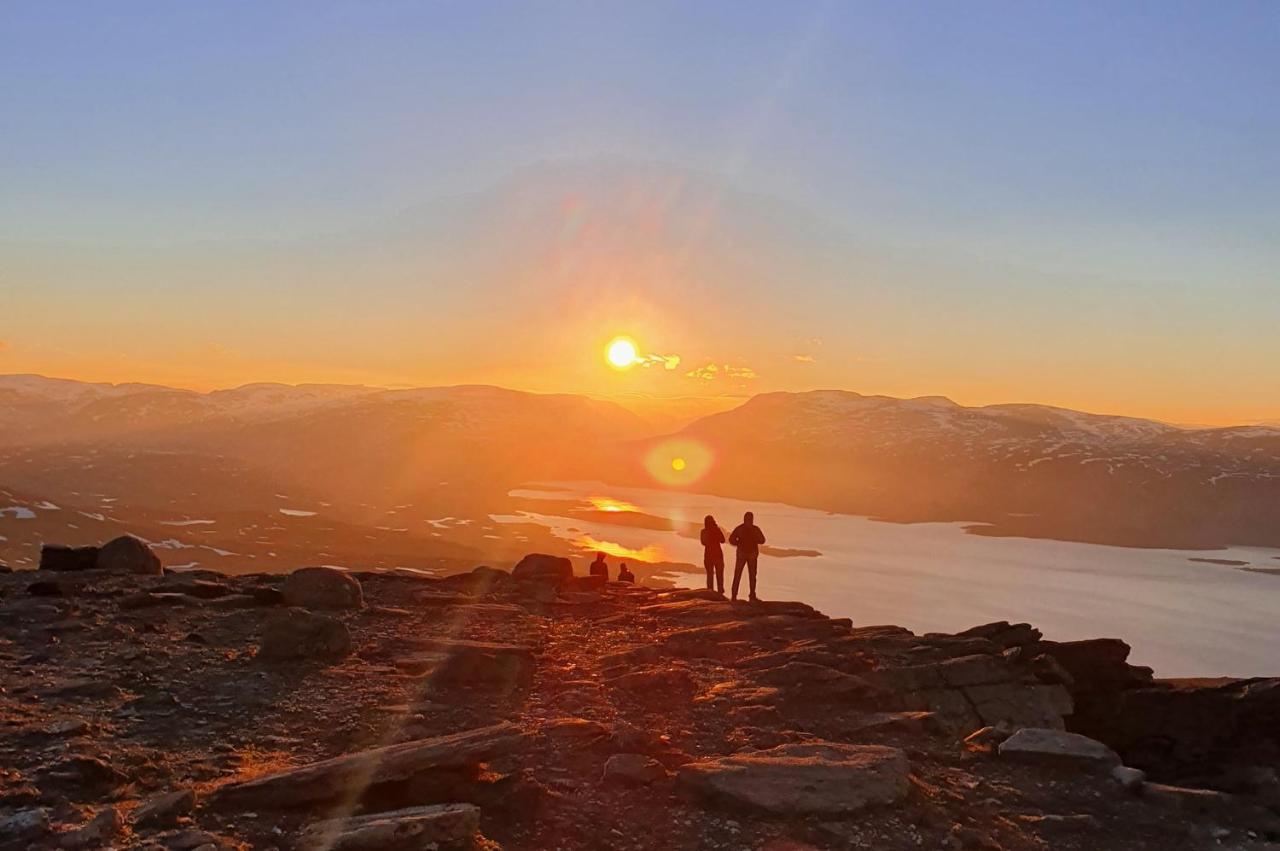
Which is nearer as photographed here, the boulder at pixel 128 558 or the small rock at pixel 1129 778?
the small rock at pixel 1129 778

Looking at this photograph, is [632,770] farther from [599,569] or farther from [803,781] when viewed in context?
[599,569]

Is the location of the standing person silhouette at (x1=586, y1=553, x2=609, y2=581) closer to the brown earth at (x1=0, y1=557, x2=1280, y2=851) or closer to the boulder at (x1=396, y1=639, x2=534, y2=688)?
the brown earth at (x1=0, y1=557, x2=1280, y2=851)

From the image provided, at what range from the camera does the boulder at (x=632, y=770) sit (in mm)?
11766

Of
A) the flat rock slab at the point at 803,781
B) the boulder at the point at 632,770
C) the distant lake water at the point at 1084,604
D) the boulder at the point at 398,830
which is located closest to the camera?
the boulder at the point at 398,830

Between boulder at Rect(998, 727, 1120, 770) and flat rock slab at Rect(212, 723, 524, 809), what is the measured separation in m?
9.21

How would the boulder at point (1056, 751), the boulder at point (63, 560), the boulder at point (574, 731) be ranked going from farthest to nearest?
the boulder at point (63, 560) < the boulder at point (1056, 751) < the boulder at point (574, 731)

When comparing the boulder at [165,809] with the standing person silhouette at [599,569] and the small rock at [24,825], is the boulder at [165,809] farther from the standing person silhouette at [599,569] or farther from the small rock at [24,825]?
the standing person silhouette at [599,569]

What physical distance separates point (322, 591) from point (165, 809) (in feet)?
46.4

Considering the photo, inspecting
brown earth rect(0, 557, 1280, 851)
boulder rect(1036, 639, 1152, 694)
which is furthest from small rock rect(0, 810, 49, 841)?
boulder rect(1036, 639, 1152, 694)

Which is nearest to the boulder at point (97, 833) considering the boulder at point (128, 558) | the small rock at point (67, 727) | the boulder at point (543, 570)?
the small rock at point (67, 727)

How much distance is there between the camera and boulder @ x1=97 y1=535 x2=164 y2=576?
86.2ft

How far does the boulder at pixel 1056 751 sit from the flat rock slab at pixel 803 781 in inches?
A: 126

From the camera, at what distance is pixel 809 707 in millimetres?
16969

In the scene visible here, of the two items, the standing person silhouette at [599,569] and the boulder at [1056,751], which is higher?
the standing person silhouette at [599,569]
